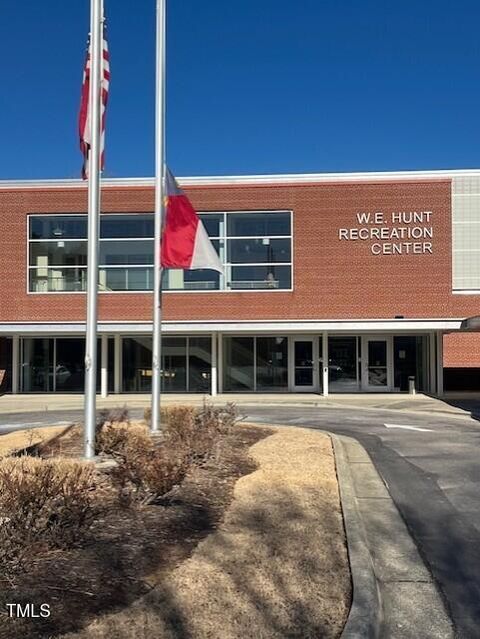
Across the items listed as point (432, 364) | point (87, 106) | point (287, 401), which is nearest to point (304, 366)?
point (287, 401)

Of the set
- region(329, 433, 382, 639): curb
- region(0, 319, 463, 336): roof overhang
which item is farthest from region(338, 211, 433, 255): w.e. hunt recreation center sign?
region(329, 433, 382, 639): curb

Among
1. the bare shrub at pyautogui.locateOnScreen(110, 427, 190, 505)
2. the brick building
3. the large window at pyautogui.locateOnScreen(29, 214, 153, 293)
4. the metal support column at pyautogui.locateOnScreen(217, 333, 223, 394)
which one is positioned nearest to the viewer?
the bare shrub at pyautogui.locateOnScreen(110, 427, 190, 505)

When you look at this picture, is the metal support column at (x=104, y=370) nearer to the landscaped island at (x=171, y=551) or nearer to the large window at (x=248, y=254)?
the large window at (x=248, y=254)

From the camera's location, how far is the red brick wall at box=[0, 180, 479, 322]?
26297mm

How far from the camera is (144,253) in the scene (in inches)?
1065

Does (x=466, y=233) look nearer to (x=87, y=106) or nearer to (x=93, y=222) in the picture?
(x=87, y=106)

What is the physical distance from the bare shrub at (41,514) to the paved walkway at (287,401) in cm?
1543

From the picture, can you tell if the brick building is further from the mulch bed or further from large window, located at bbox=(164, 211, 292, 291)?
the mulch bed

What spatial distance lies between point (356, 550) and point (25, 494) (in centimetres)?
279

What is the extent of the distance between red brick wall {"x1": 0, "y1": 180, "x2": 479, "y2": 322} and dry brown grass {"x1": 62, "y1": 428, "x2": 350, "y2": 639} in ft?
62.0

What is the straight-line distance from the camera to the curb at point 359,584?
14.1ft

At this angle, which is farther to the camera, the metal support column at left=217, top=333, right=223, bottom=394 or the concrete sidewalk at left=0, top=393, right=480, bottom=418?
the metal support column at left=217, top=333, right=223, bottom=394

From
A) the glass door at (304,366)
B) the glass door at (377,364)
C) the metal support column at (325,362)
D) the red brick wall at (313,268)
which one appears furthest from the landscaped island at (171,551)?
the glass door at (377,364)

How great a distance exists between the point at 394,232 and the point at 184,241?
1585cm
